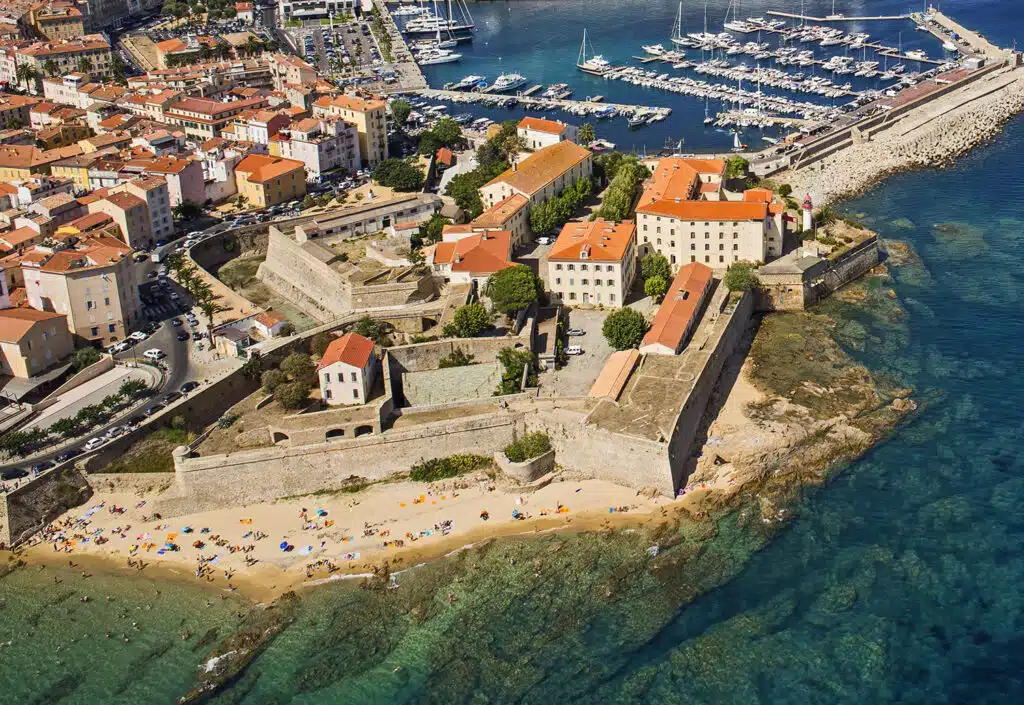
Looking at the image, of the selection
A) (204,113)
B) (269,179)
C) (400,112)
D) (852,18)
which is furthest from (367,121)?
(852,18)

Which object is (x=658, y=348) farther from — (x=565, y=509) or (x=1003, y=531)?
(x=1003, y=531)

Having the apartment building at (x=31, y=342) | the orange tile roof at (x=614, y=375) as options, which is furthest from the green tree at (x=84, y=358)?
the orange tile roof at (x=614, y=375)

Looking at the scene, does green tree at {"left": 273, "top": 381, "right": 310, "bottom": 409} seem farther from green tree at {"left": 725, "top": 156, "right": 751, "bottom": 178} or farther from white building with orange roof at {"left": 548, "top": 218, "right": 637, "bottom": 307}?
green tree at {"left": 725, "top": 156, "right": 751, "bottom": 178}

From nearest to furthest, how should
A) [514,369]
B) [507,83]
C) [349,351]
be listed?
1. [349,351]
2. [514,369]
3. [507,83]

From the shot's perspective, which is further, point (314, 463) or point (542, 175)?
point (542, 175)

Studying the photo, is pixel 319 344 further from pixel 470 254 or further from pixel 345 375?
pixel 470 254

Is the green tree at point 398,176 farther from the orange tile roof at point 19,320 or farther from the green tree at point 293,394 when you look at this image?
the green tree at point 293,394

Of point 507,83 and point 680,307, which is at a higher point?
point 507,83
